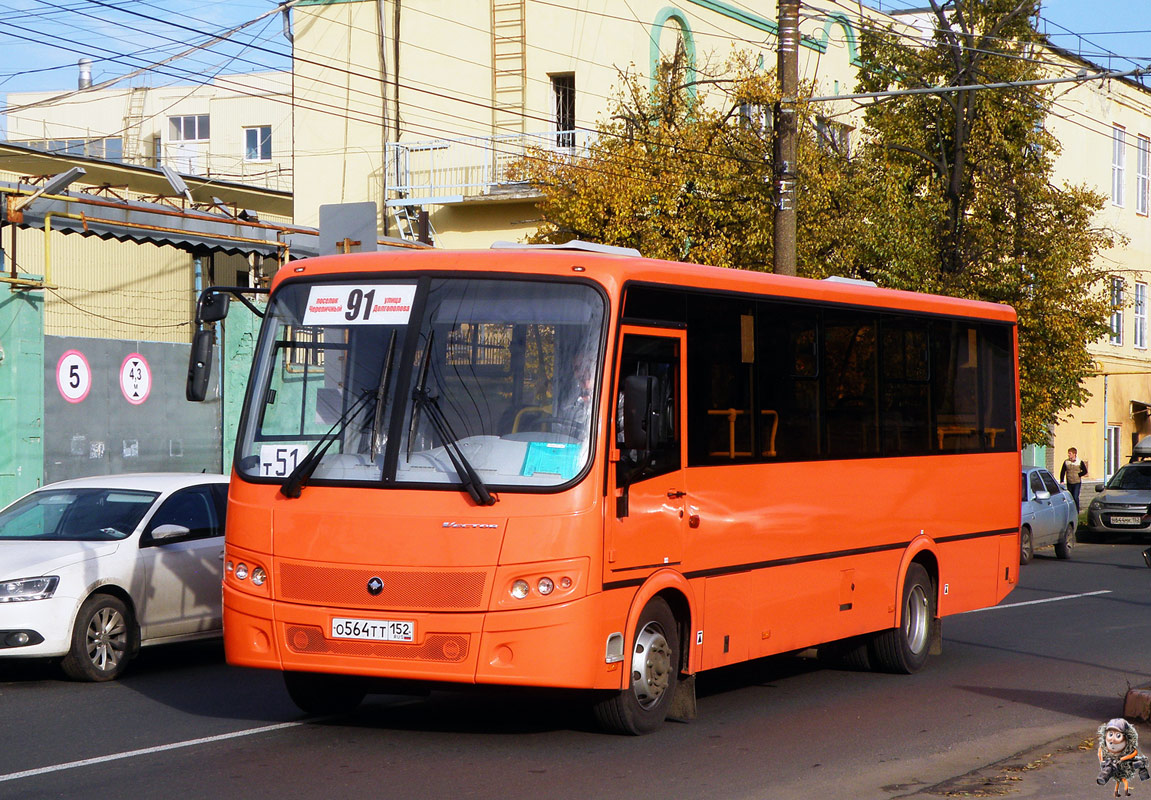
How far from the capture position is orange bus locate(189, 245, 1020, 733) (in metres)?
8.04

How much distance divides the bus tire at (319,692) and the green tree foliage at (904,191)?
1460 cm

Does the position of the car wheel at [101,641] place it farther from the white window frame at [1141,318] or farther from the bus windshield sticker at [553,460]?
the white window frame at [1141,318]

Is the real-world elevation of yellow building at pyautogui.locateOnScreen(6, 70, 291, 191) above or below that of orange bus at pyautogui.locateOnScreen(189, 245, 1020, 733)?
above

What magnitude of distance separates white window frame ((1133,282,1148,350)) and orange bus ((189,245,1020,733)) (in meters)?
40.4

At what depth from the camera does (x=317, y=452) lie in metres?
8.51

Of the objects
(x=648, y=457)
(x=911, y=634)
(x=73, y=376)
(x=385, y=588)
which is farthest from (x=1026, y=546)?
(x=385, y=588)

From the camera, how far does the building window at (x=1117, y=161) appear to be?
46.6m

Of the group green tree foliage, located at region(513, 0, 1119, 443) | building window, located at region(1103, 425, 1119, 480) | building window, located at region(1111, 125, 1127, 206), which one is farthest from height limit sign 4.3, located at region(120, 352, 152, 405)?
building window, located at region(1111, 125, 1127, 206)

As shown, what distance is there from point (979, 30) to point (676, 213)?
8.62 metres

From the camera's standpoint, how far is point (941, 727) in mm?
9500

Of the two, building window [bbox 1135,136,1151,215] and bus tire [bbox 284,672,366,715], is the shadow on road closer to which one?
bus tire [bbox 284,672,366,715]

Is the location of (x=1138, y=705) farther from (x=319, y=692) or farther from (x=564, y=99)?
(x=564, y=99)

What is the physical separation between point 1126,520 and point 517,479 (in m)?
23.9

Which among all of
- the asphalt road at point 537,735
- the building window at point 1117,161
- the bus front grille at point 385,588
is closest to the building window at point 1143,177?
the building window at point 1117,161
